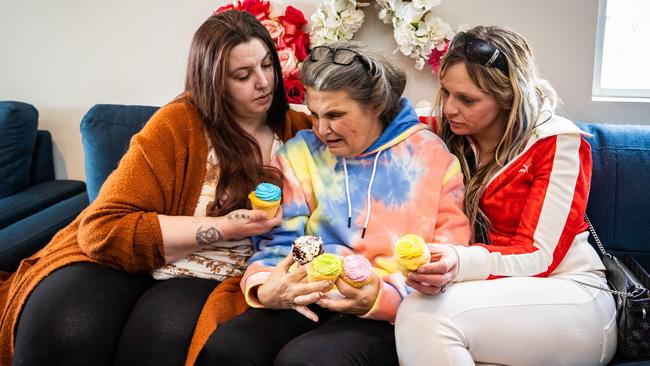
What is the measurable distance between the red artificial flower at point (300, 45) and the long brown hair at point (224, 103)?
431mm

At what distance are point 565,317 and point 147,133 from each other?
3.94 ft

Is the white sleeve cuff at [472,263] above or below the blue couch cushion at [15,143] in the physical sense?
below

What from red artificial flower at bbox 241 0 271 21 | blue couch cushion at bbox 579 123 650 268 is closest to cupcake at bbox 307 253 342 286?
blue couch cushion at bbox 579 123 650 268

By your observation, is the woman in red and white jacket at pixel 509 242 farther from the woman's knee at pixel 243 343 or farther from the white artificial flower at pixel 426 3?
the white artificial flower at pixel 426 3

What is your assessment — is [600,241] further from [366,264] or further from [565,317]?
[366,264]

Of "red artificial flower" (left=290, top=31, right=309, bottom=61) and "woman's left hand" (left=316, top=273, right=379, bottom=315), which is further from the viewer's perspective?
"red artificial flower" (left=290, top=31, right=309, bottom=61)

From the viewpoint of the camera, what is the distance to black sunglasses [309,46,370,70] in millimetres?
1521

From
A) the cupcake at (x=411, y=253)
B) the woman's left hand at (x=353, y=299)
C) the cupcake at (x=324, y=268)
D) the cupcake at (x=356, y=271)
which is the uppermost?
the cupcake at (x=411, y=253)

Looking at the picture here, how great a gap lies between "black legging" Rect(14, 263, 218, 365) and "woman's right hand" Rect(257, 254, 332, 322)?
0.70 ft

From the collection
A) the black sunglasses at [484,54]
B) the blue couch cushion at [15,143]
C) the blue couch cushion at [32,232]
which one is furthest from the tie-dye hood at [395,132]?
the blue couch cushion at [15,143]

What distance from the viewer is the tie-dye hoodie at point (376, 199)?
1.58m

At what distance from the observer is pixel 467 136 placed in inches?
67.6

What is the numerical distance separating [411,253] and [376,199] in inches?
14.5

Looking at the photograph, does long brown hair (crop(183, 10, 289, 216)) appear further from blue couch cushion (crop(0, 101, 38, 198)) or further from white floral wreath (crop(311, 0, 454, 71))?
blue couch cushion (crop(0, 101, 38, 198))
